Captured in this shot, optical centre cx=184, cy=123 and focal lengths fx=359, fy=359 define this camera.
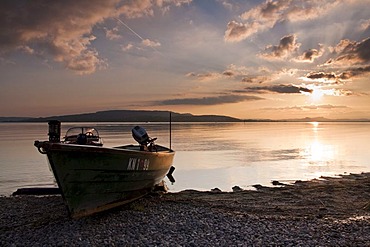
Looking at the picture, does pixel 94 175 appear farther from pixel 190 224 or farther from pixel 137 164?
pixel 190 224

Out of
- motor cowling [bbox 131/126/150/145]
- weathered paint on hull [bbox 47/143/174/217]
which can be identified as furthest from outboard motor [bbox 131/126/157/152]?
weathered paint on hull [bbox 47/143/174/217]

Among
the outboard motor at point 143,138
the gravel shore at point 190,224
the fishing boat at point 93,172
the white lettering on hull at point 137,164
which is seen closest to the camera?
the gravel shore at point 190,224

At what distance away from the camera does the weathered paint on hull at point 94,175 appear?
37.1 ft

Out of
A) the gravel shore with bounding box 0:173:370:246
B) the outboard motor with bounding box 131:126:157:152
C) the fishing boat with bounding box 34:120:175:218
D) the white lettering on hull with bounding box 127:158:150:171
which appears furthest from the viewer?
the outboard motor with bounding box 131:126:157:152

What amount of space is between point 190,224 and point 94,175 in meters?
3.64

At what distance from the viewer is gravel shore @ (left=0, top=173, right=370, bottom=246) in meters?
10.2

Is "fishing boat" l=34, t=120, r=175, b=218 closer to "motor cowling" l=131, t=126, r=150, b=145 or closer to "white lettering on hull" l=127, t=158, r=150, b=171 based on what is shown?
"white lettering on hull" l=127, t=158, r=150, b=171

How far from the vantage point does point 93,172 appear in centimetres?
1216

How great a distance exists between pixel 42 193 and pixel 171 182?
10099mm

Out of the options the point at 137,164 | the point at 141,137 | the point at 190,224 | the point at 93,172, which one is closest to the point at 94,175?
the point at 93,172

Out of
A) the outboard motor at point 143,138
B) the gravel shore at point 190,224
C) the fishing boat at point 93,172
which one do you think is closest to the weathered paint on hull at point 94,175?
the fishing boat at point 93,172

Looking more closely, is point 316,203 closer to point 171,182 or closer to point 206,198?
point 206,198

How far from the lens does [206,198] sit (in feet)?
61.2

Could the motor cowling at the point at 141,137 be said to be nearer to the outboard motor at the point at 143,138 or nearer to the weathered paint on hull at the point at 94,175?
the outboard motor at the point at 143,138
